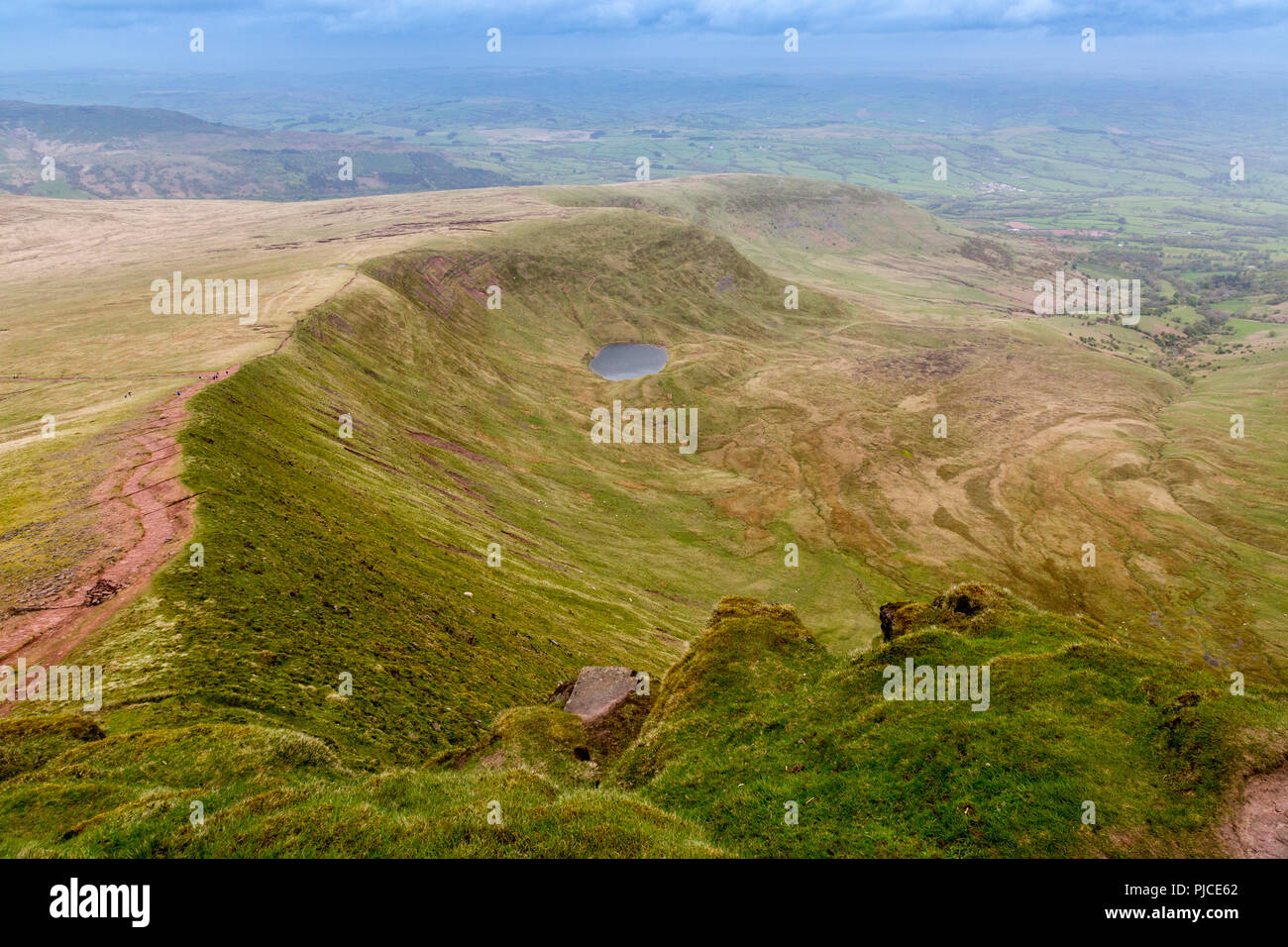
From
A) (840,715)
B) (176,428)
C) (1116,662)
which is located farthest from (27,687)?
(1116,662)

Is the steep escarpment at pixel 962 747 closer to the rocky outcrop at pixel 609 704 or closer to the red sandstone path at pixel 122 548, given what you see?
the rocky outcrop at pixel 609 704

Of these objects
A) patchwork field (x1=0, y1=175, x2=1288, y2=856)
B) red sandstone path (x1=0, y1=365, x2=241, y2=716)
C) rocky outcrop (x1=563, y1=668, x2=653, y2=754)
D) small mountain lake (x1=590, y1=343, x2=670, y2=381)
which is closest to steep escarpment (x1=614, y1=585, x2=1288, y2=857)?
patchwork field (x1=0, y1=175, x2=1288, y2=856)

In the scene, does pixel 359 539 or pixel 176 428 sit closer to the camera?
pixel 359 539

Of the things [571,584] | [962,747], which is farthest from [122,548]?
[962,747]

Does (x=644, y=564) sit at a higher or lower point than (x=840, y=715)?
lower

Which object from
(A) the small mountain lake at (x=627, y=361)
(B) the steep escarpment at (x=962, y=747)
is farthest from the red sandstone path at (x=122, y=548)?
(A) the small mountain lake at (x=627, y=361)
